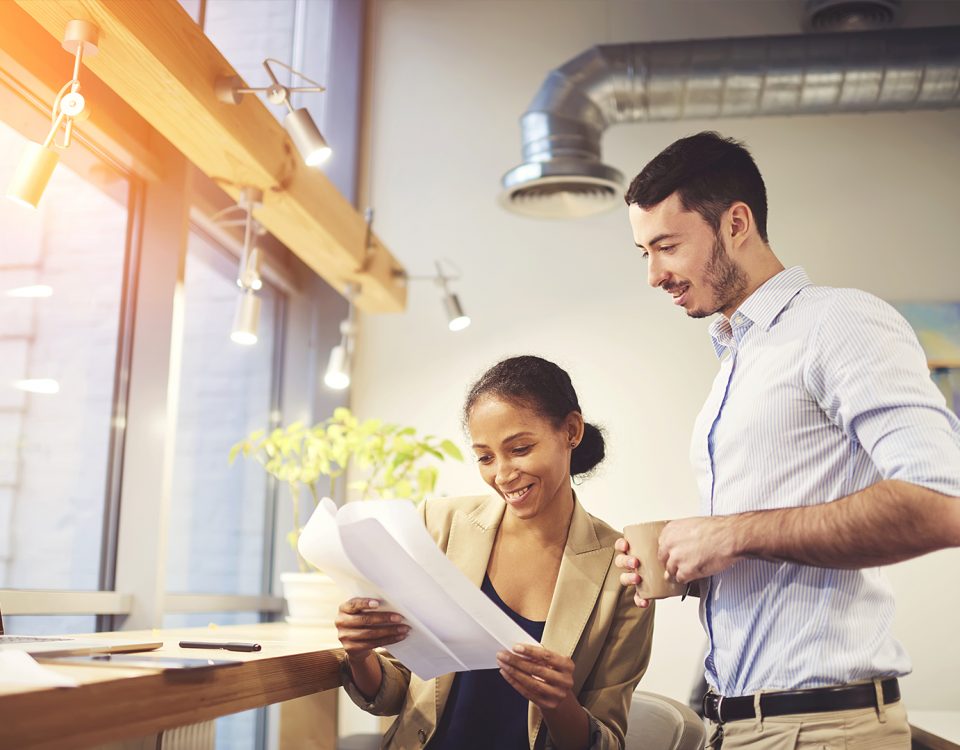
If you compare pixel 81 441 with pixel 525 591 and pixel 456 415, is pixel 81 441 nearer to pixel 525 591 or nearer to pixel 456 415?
pixel 525 591

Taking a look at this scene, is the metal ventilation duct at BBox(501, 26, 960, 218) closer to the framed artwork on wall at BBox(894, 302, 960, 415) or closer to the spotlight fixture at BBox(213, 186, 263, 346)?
the framed artwork on wall at BBox(894, 302, 960, 415)

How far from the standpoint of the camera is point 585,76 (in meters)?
3.78

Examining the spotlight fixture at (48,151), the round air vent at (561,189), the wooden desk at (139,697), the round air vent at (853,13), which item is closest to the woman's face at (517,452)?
the wooden desk at (139,697)

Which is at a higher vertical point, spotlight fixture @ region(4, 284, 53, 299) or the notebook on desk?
spotlight fixture @ region(4, 284, 53, 299)

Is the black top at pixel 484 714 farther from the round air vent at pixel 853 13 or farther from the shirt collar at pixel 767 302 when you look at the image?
the round air vent at pixel 853 13

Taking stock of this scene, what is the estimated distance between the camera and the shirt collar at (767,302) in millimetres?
1322

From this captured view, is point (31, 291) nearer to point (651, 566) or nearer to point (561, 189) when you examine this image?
point (651, 566)

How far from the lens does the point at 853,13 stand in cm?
420

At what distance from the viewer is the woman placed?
1651 millimetres

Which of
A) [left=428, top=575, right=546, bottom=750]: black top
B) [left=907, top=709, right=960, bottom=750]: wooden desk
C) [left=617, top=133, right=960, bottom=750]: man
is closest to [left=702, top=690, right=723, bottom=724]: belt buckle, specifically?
[left=617, top=133, right=960, bottom=750]: man

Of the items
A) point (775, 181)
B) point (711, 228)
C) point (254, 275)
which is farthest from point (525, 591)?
point (775, 181)

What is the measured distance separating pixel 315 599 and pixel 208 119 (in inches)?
52.9

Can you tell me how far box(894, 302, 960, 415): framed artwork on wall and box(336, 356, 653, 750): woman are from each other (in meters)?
2.74

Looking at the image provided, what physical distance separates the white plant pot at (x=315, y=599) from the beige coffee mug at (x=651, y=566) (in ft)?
5.01
